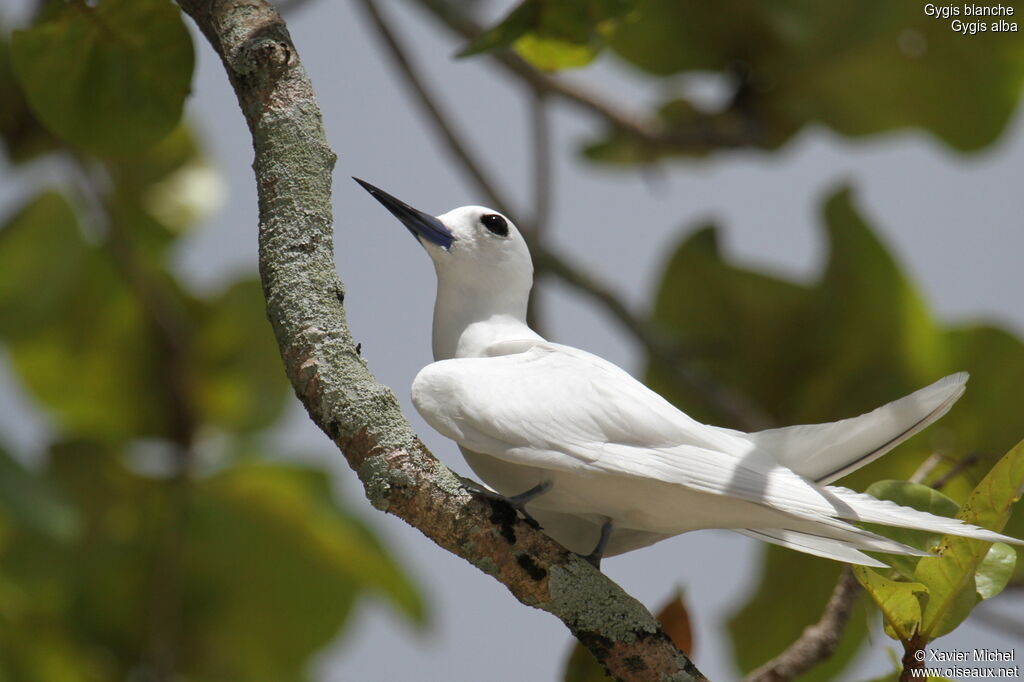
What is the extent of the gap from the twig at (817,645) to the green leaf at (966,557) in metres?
0.24

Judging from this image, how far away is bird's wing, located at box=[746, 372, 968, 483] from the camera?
99cm

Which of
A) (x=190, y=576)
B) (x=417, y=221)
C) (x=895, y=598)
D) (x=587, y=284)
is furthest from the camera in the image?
(x=190, y=576)

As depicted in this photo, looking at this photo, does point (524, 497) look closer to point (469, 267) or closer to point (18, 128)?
point (469, 267)

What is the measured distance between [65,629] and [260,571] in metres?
0.49

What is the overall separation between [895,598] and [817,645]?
28cm

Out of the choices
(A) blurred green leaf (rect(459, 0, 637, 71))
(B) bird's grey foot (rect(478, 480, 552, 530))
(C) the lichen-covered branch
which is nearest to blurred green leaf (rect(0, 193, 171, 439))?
(A) blurred green leaf (rect(459, 0, 637, 71))

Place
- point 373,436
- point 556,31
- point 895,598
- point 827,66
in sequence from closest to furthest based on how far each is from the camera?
1. point 373,436
2. point 895,598
3. point 556,31
4. point 827,66

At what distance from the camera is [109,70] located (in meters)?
1.29

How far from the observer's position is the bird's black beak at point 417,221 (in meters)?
1.20

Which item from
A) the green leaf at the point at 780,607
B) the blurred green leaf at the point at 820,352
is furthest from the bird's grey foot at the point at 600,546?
the green leaf at the point at 780,607

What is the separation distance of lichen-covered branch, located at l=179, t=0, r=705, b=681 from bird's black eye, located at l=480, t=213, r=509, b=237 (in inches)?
11.0

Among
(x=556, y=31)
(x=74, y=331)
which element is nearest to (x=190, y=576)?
(x=74, y=331)

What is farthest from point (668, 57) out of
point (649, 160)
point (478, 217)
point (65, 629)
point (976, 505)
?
point (65, 629)

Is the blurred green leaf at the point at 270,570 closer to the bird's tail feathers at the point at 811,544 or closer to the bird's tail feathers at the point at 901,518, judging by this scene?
the bird's tail feathers at the point at 811,544
